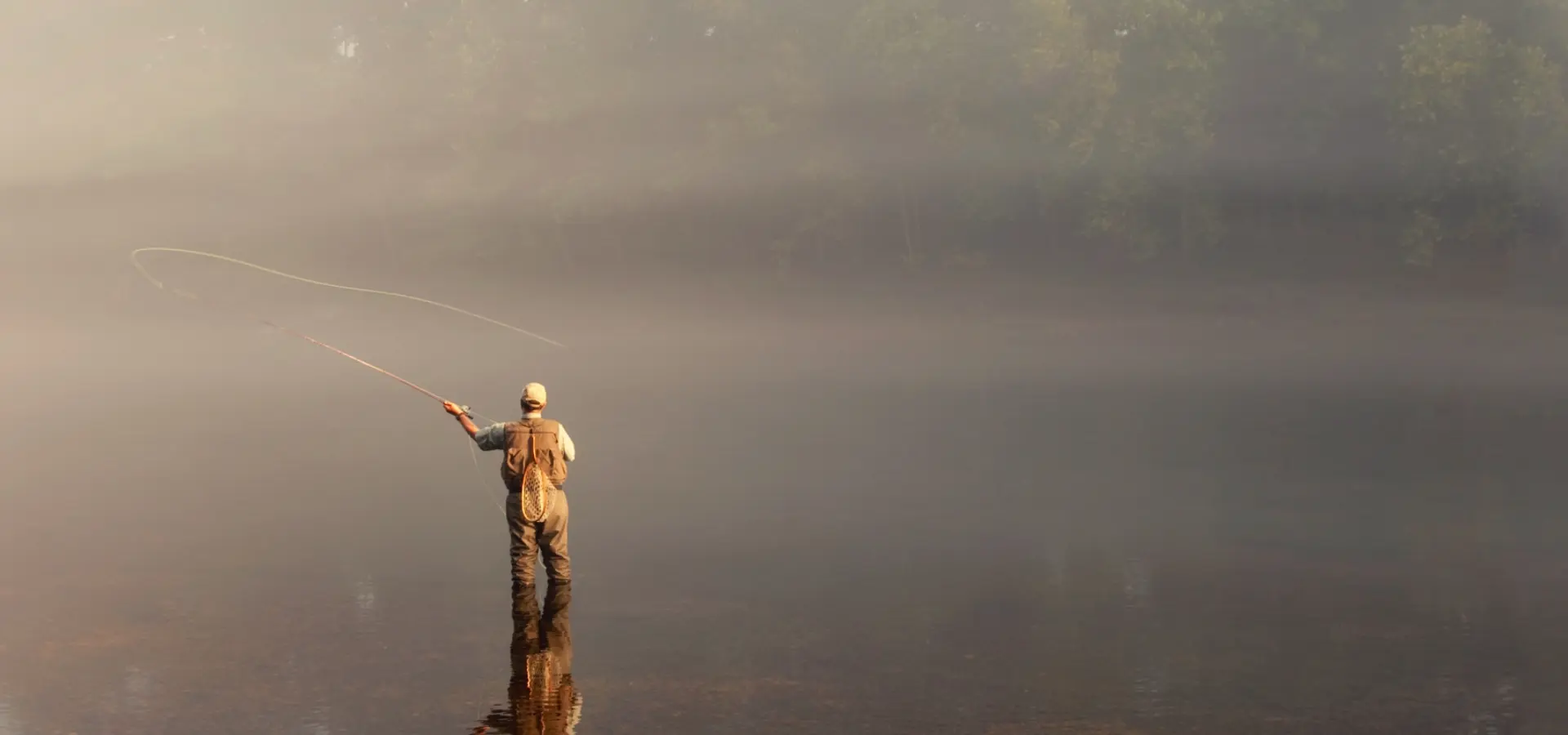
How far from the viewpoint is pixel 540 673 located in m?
9.00

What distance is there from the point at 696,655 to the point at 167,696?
282 centimetres

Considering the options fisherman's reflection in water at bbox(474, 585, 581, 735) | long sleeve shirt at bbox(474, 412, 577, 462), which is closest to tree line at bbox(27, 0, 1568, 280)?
long sleeve shirt at bbox(474, 412, 577, 462)

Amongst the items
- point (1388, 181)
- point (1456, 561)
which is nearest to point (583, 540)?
point (1456, 561)

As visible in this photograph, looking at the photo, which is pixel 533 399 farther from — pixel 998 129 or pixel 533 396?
pixel 998 129

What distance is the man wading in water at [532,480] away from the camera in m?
10.4

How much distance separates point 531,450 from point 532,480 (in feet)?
0.66

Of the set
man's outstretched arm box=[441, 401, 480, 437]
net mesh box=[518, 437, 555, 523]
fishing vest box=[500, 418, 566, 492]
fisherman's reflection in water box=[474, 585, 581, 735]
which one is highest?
man's outstretched arm box=[441, 401, 480, 437]

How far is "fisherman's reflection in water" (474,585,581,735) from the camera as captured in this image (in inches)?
316

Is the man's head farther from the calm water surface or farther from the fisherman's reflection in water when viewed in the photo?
the calm water surface

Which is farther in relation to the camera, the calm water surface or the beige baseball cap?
the beige baseball cap

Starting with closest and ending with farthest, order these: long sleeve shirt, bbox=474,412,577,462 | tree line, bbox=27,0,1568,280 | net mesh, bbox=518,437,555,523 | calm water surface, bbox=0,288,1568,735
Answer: calm water surface, bbox=0,288,1568,735
net mesh, bbox=518,437,555,523
long sleeve shirt, bbox=474,412,577,462
tree line, bbox=27,0,1568,280

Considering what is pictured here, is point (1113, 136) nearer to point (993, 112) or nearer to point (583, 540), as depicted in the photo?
point (993, 112)

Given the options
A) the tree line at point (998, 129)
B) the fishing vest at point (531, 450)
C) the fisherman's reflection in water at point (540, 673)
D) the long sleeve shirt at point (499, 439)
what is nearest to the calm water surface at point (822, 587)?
the fisherman's reflection in water at point (540, 673)

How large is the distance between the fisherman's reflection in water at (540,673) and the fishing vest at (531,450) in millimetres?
780
